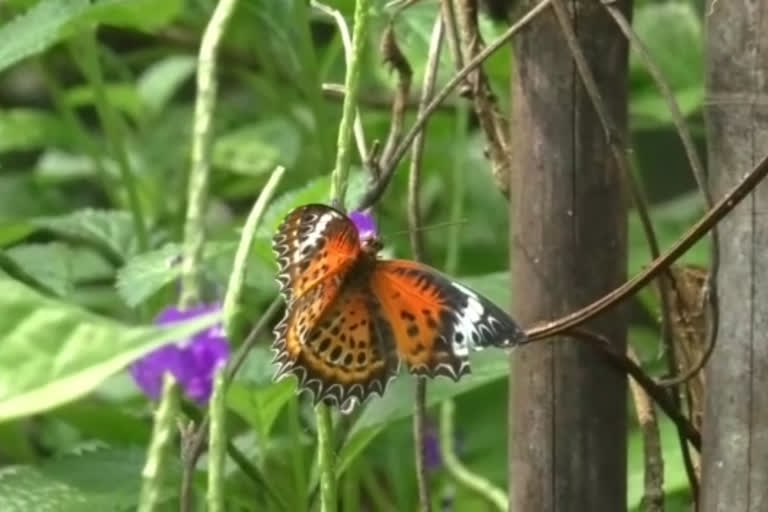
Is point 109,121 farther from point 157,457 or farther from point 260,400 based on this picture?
point 157,457

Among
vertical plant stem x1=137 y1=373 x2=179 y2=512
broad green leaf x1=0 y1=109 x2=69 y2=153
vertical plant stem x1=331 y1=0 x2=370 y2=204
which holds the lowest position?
vertical plant stem x1=137 y1=373 x2=179 y2=512

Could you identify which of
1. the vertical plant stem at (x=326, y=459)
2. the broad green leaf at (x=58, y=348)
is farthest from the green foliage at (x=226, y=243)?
the vertical plant stem at (x=326, y=459)

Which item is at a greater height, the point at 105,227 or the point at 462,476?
the point at 105,227

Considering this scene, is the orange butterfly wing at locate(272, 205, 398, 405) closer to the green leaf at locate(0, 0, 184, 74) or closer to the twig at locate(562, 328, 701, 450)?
the twig at locate(562, 328, 701, 450)

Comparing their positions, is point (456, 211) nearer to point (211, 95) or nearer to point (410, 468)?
point (410, 468)

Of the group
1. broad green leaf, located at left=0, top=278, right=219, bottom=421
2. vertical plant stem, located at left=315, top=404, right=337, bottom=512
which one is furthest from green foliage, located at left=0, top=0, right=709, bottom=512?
vertical plant stem, located at left=315, top=404, right=337, bottom=512

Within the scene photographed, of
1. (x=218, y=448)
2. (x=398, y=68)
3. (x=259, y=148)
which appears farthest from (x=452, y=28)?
(x=259, y=148)

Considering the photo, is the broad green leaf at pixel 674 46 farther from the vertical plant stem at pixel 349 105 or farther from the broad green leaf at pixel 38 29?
the vertical plant stem at pixel 349 105
